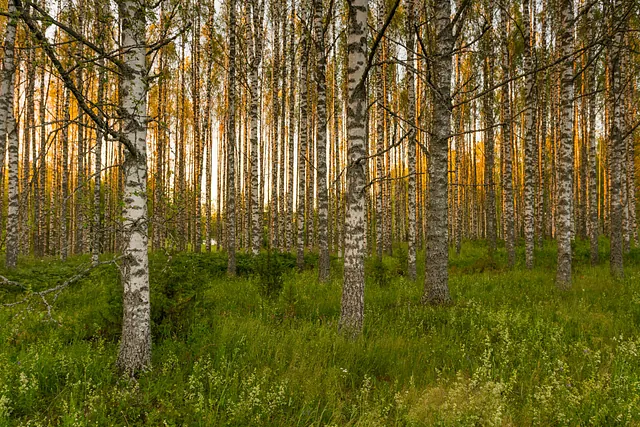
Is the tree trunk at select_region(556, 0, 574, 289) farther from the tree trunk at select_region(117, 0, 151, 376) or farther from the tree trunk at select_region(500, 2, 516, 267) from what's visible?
the tree trunk at select_region(117, 0, 151, 376)

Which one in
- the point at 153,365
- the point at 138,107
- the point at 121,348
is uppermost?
the point at 138,107

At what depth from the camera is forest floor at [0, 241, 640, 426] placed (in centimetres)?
286

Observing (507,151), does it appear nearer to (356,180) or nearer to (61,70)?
(356,180)

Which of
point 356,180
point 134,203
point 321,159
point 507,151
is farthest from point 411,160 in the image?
→ point 134,203

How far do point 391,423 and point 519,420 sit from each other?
1.15 meters

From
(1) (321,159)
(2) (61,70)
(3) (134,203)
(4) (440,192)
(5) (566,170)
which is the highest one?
(1) (321,159)

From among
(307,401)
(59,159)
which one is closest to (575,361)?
(307,401)

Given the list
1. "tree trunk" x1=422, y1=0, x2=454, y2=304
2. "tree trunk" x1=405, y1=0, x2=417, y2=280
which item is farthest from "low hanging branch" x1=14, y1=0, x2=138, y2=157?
"tree trunk" x1=405, y1=0, x2=417, y2=280

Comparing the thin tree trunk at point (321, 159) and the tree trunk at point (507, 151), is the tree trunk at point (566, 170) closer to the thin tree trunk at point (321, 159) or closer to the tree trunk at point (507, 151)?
the tree trunk at point (507, 151)

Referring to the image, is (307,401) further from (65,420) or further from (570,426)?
(570,426)

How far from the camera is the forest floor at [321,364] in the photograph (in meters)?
2.86

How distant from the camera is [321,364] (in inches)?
151

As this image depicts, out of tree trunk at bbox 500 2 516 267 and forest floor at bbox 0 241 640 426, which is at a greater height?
tree trunk at bbox 500 2 516 267

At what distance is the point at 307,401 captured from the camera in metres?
3.07
